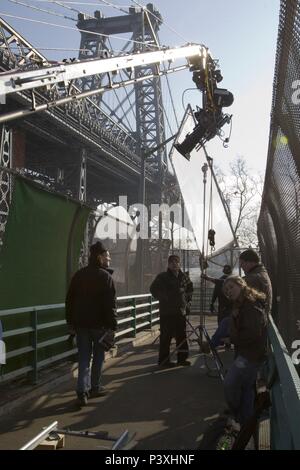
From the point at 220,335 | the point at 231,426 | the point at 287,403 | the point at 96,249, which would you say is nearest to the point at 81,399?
the point at 96,249

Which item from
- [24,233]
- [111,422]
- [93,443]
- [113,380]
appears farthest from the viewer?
[113,380]

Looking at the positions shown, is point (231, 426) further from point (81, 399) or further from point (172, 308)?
point (172, 308)

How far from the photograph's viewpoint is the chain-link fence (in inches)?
125

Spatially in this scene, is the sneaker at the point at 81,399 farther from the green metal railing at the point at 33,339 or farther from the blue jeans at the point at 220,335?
the blue jeans at the point at 220,335

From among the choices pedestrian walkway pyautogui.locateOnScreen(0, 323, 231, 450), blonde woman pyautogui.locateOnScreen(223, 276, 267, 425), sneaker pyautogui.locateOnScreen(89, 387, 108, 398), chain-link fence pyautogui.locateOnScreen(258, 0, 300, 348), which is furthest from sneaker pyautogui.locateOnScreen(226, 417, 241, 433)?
sneaker pyautogui.locateOnScreen(89, 387, 108, 398)

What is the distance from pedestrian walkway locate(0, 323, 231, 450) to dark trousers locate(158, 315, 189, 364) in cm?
54

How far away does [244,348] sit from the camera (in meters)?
4.09

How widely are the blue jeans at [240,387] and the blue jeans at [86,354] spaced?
2.15 meters

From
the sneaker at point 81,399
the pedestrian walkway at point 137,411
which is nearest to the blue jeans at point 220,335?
the pedestrian walkway at point 137,411
